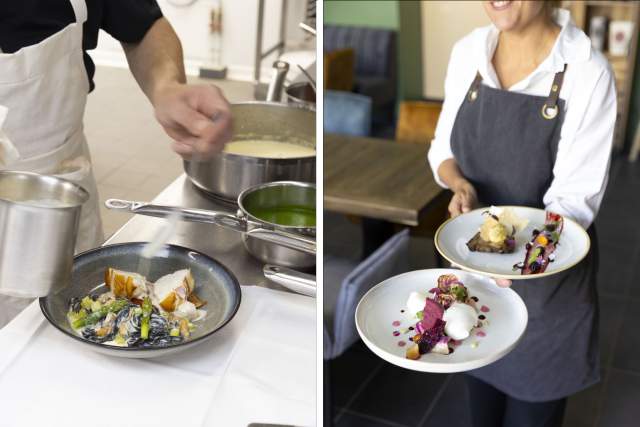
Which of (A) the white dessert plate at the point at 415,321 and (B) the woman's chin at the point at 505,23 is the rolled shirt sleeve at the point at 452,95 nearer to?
(B) the woman's chin at the point at 505,23

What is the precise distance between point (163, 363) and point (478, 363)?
0.61ft

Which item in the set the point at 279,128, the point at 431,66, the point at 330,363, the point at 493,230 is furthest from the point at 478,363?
the point at 431,66

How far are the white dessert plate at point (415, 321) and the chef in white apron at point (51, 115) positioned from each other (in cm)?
17

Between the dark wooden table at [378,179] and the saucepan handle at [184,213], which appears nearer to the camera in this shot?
the saucepan handle at [184,213]

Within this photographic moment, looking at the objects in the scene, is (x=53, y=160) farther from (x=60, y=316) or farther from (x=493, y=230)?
(x=493, y=230)

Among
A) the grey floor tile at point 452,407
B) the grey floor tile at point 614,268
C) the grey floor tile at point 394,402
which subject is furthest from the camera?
the grey floor tile at point 614,268

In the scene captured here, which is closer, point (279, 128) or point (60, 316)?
point (60, 316)

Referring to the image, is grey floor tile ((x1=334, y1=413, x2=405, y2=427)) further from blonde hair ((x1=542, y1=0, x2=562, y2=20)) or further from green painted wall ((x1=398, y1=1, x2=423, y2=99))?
green painted wall ((x1=398, y1=1, x2=423, y2=99))

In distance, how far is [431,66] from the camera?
3.43 meters

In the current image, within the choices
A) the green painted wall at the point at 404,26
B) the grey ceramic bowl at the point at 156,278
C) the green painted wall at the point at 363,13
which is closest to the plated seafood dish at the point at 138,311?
the grey ceramic bowl at the point at 156,278

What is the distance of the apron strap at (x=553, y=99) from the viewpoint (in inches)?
24.5

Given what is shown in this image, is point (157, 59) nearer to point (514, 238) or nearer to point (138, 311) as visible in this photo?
point (138, 311)

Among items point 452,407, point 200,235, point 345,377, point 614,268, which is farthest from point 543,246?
point 614,268

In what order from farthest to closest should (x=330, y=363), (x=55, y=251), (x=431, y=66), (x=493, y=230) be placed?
(x=431, y=66) < (x=330, y=363) < (x=493, y=230) < (x=55, y=251)
